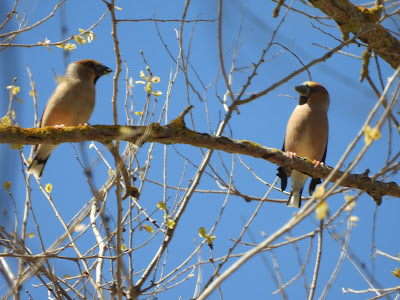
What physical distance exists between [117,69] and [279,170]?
201 cm

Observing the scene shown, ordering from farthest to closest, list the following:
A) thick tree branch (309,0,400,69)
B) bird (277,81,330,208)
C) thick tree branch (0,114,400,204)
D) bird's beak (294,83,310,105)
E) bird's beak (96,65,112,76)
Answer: bird's beak (294,83,310,105)
bird's beak (96,65,112,76)
bird (277,81,330,208)
thick tree branch (309,0,400,69)
thick tree branch (0,114,400,204)

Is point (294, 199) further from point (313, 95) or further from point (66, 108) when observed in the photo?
point (66, 108)

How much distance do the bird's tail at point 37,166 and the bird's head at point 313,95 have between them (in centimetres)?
282

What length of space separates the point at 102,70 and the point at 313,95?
2354 mm

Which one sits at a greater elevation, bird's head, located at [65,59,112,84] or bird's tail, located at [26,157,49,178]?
bird's head, located at [65,59,112,84]

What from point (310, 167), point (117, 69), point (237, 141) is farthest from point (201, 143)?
point (310, 167)

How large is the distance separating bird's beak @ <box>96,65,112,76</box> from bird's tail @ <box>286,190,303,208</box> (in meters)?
2.39

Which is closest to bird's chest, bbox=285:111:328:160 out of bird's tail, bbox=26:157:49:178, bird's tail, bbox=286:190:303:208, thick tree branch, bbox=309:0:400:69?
bird's tail, bbox=286:190:303:208

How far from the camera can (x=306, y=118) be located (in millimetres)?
5176

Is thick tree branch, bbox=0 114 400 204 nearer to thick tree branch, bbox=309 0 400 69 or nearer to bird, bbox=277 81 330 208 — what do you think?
thick tree branch, bbox=309 0 400 69

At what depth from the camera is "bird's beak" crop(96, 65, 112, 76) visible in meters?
5.32

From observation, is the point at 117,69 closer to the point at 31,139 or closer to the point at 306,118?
the point at 31,139

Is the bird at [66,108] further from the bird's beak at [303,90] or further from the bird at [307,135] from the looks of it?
the bird's beak at [303,90]

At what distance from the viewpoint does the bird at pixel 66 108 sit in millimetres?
4633
